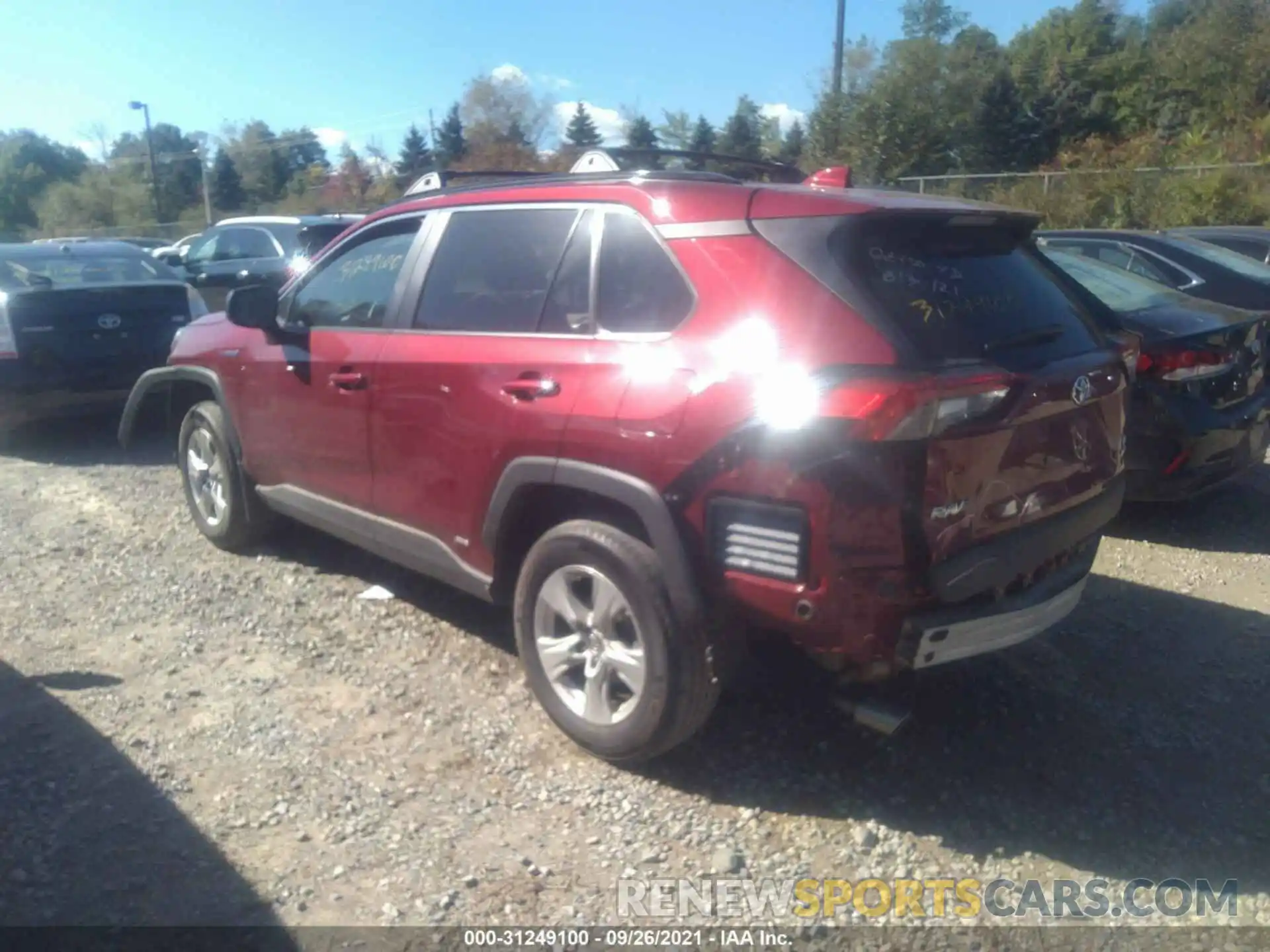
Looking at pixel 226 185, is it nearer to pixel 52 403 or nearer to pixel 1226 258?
pixel 52 403

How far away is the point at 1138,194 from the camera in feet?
70.4

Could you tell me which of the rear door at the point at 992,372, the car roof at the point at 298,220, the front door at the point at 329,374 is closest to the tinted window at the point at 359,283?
the front door at the point at 329,374

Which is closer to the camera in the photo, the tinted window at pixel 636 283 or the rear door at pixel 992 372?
the rear door at pixel 992 372

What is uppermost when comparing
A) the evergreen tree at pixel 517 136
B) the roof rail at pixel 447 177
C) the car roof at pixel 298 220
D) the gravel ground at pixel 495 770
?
the evergreen tree at pixel 517 136

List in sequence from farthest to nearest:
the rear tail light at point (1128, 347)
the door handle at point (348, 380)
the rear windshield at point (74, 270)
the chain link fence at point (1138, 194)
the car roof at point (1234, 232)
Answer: the chain link fence at point (1138, 194)
the car roof at point (1234, 232)
the rear windshield at point (74, 270)
the door handle at point (348, 380)
the rear tail light at point (1128, 347)

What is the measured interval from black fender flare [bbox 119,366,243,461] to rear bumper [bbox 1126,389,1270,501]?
4.40 metres

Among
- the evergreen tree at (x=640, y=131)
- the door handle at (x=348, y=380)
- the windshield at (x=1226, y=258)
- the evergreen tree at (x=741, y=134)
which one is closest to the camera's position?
the door handle at (x=348, y=380)

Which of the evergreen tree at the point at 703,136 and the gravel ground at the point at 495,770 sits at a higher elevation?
the evergreen tree at the point at 703,136

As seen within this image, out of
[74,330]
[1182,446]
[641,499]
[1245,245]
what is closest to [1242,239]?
[1245,245]

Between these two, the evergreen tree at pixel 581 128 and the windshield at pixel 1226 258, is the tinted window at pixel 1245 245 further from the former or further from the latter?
the evergreen tree at pixel 581 128

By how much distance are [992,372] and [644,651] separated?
129 centimetres

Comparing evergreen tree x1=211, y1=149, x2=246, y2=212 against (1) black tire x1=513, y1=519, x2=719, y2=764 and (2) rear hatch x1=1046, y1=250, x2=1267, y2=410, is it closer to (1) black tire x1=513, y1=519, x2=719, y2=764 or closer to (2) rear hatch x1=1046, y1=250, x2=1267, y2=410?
(2) rear hatch x1=1046, y1=250, x2=1267, y2=410

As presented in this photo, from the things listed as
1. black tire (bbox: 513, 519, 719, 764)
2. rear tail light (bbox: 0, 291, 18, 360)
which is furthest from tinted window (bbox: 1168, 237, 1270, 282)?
rear tail light (bbox: 0, 291, 18, 360)

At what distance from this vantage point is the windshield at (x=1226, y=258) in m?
7.75
